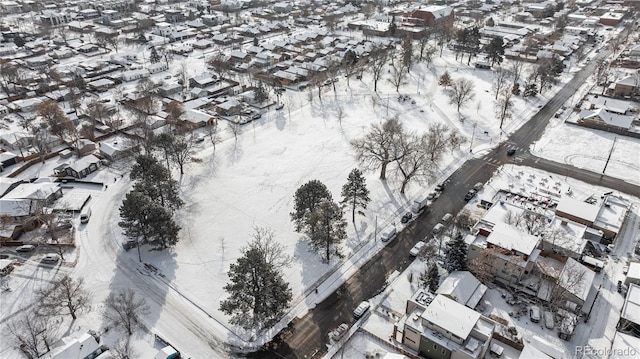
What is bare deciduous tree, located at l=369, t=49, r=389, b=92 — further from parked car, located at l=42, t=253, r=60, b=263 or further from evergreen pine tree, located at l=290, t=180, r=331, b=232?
parked car, located at l=42, t=253, r=60, b=263

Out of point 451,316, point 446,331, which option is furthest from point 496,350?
point 446,331

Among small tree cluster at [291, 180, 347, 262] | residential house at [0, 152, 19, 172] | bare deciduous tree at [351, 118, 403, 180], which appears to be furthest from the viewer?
residential house at [0, 152, 19, 172]

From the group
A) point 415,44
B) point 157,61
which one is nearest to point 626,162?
point 415,44

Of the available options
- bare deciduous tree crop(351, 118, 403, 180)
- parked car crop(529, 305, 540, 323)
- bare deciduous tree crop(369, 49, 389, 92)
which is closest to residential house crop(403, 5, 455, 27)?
bare deciduous tree crop(369, 49, 389, 92)

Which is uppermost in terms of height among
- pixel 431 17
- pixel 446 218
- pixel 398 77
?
pixel 431 17

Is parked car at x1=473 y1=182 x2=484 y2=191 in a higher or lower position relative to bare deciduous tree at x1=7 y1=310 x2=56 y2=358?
higher

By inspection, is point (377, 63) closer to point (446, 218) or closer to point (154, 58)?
point (446, 218)
